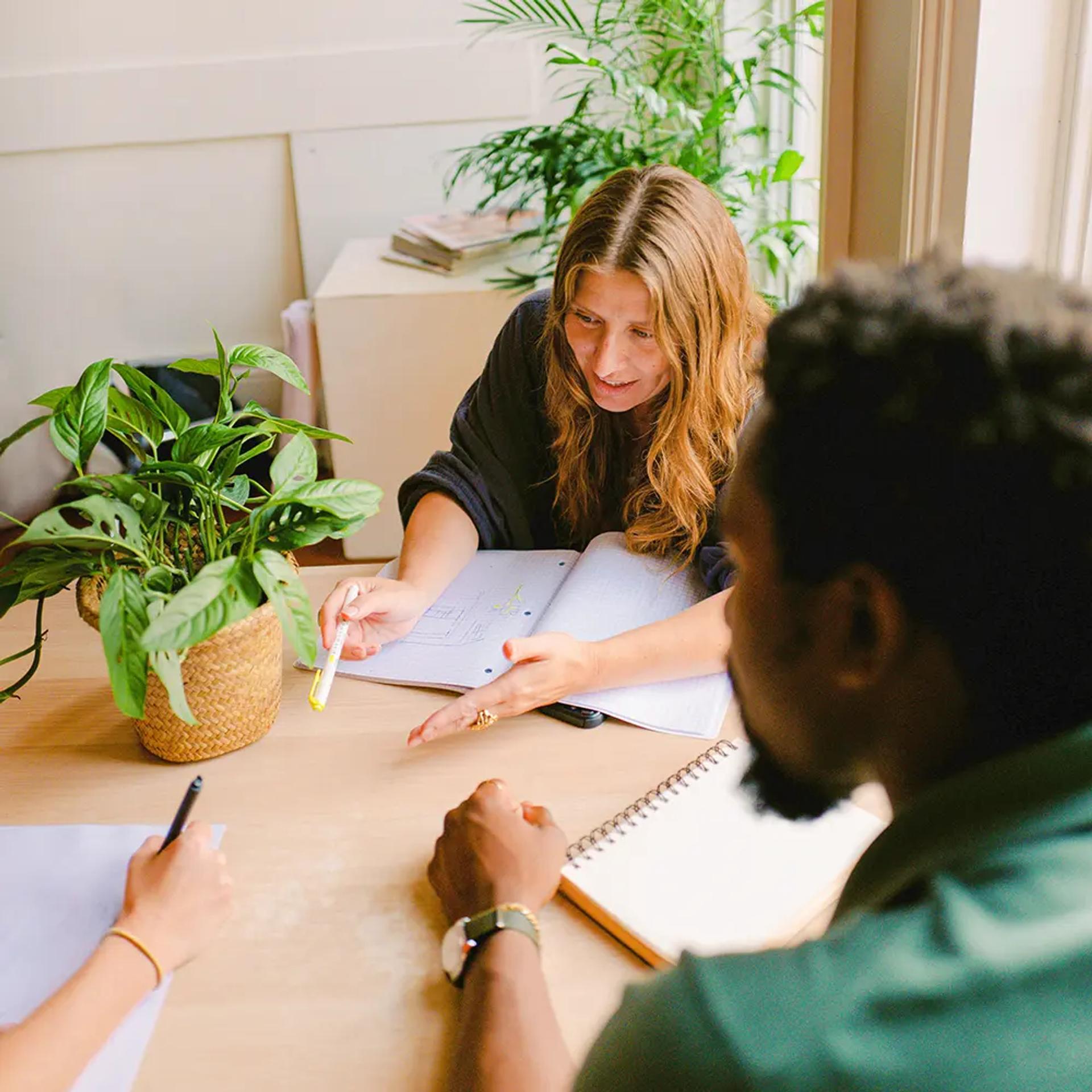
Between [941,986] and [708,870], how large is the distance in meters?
0.42

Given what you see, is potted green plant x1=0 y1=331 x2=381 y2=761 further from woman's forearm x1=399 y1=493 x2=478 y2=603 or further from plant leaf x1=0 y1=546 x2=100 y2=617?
woman's forearm x1=399 y1=493 x2=478 y2=603

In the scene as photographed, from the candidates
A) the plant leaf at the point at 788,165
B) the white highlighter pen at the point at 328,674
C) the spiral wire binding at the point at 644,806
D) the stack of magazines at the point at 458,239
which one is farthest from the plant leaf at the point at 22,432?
the stack of magazines at the point at 458,239

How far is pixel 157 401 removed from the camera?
973 millimetres

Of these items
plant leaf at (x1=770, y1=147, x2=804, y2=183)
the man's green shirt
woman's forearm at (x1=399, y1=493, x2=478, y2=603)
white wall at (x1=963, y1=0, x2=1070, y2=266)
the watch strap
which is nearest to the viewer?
the man's green shirt

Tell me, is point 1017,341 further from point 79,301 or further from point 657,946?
point 79,301

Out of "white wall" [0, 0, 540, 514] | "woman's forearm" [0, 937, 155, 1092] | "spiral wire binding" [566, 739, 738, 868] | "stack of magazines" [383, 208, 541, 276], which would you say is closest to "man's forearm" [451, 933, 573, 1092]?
"spiral wire binding" [566, 739, 738, 868]

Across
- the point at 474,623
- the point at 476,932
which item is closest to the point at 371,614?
the point at 474,623

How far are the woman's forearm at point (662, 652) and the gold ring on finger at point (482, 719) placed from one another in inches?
4.2

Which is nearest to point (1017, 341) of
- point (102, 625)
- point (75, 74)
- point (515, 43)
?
point (102, 625)

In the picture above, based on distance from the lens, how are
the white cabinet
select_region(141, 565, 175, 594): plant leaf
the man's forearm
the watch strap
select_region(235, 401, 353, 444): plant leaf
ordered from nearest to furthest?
the man's forearm, the watch strap, select_region(141, 565, 175, 594): plant leaf, select_region(235, 401, 353, 444): plant leaf, the white cabinet

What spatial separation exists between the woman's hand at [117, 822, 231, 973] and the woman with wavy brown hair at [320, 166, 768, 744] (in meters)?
0.31

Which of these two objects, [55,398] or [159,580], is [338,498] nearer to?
[159,580]

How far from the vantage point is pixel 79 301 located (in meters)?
3.23

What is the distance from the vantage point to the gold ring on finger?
1.00 meters
